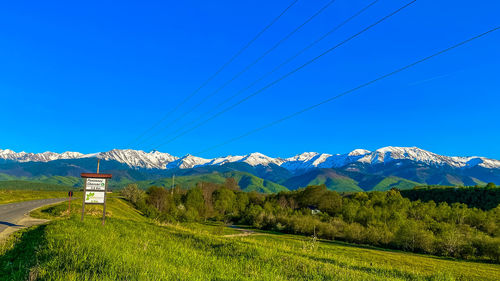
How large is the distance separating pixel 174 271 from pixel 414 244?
48.8 m

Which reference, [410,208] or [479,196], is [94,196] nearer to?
[410,208]

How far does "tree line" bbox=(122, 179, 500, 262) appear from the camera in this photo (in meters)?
44.9

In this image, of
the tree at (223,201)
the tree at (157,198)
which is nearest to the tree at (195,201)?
the tree at (157,198)

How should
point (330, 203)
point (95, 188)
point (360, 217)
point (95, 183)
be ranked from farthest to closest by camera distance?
point (330, 203), point (360, 217), point (95, 183), point (95, 188)

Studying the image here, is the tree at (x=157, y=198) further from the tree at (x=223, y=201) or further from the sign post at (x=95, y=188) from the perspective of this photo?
the sign post at (x=95, y=188)

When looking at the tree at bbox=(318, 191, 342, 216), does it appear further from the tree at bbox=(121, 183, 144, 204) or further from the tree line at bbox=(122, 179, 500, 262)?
the tree at bbox=(121, 183, 144, 204)

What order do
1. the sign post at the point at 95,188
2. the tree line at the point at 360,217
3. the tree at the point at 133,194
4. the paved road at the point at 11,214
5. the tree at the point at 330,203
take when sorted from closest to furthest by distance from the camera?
the sign post at the point at 95,188, the paved road at the point at 11,214, the tree line at the point at 360,217, the tree at the point at 133,194, the tree at the point at 330,203

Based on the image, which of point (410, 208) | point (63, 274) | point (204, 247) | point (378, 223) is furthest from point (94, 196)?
point (410, 208)

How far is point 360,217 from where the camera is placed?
244ft

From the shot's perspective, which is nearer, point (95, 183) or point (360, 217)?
point (95, 183)

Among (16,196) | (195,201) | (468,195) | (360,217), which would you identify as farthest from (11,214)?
(468,195)

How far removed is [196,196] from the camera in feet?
358

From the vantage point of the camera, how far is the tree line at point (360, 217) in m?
44.9

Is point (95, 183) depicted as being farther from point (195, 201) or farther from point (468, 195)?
point (468, 195)
